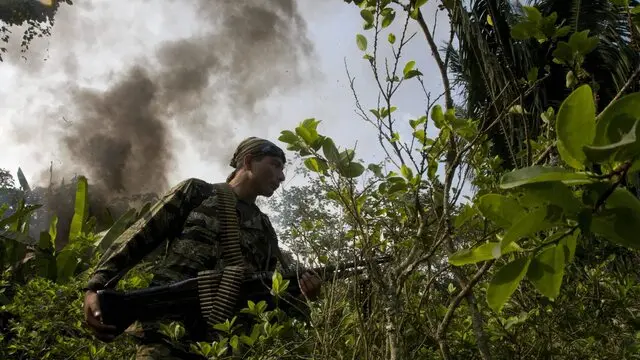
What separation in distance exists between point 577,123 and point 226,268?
209 centimetres

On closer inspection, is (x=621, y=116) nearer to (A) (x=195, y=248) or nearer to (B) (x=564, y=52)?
(B) (x=564, y=52)

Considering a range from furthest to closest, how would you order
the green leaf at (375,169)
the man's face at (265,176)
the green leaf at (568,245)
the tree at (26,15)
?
the tree at (26,15) → the man's face at (265,176) → the green leaf at (375,169) → the green leaf at (568,245)

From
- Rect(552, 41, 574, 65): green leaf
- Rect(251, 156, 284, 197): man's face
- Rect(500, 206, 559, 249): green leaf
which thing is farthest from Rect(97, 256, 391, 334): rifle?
Rect(500, 206, 559, 249): green leaf

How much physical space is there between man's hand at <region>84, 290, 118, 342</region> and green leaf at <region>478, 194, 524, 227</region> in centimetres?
202

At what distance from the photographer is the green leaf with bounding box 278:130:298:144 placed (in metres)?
1.32

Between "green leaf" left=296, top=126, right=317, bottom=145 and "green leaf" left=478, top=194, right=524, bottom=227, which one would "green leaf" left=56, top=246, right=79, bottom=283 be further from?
"green leaf" left=478, top=194, right=524, bottom=227

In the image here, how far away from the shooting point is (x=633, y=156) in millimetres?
399

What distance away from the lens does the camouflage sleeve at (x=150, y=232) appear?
7.46 feet

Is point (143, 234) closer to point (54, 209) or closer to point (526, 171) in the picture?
point (526, 171)

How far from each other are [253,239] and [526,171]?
95.5 inches

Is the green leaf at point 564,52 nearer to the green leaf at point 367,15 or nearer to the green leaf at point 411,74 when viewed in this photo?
the green leaf at point 411,74

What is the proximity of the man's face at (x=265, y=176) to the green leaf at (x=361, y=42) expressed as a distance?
1.36 m

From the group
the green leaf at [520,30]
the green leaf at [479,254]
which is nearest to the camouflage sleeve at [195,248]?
the green leaf at [520,30]

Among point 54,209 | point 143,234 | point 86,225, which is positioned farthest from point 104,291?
point 54,209
